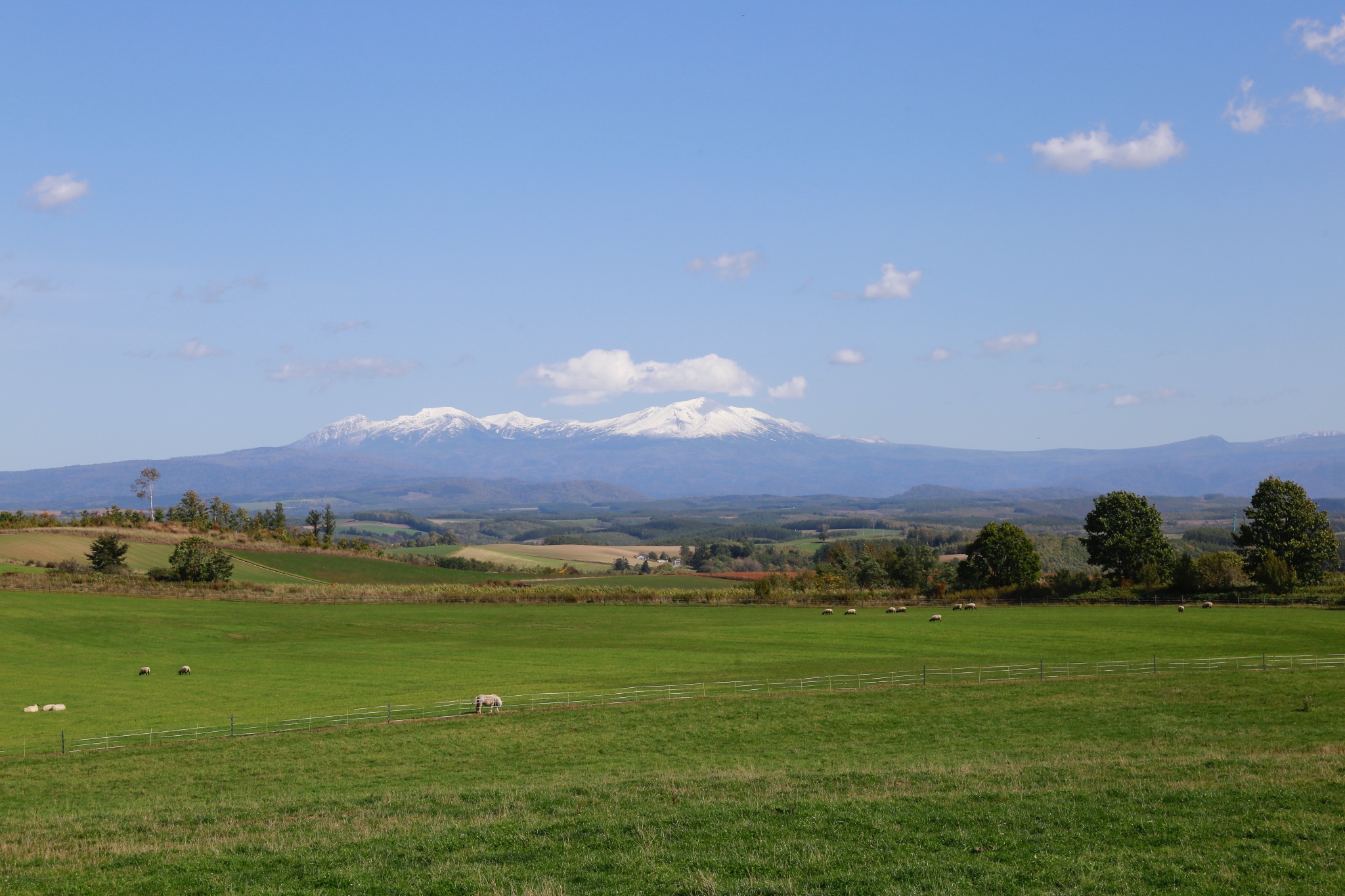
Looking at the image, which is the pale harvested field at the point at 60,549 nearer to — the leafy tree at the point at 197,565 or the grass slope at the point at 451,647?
the leafy tree at the point at 197,565

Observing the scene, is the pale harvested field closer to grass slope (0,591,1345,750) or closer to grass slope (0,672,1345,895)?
grass slope (0,591,1345,750)

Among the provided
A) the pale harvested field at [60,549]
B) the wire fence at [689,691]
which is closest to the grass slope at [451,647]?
the wire fence at [689,691]

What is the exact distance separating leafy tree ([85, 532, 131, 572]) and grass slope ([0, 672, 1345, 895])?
78723mm

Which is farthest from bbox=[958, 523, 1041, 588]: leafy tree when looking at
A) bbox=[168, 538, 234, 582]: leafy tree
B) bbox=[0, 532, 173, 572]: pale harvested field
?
bbox=[0, 532, 173, 572]: pale harvested field

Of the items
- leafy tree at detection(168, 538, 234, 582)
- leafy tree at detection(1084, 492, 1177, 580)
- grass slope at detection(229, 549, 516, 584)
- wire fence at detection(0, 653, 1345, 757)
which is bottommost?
grass slope at detection(229, 549, 516, 584)

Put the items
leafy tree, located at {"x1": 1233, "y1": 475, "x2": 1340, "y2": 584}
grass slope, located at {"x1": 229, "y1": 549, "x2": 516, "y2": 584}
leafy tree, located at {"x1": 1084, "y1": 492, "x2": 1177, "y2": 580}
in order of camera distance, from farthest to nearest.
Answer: grass slope, located at {"x1": 229, "y1": 549, "x2": 516, "y2": 584}, leafy tree, located at {"x1": 1084, "y1": 492, "x2": 1177, "y2": 580}, leafy tree, located at {"x1": 1233, "y1": 475, "x2": 1340, "y2": 584}

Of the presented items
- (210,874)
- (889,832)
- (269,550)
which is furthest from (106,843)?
(269,550)

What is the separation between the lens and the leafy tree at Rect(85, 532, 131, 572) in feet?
338

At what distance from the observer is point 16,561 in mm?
101000

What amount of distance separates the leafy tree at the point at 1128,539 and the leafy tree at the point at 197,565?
93.5 metres

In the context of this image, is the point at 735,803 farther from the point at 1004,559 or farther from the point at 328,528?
the point at 328,528

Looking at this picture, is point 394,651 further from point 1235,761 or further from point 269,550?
point 269,550

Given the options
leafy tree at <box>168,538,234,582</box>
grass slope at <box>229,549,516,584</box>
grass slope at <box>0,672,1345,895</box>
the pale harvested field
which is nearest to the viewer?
grass slope at <box>0,672,1345,895</box>

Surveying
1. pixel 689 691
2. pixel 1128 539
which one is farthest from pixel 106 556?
pixel 1128 539
